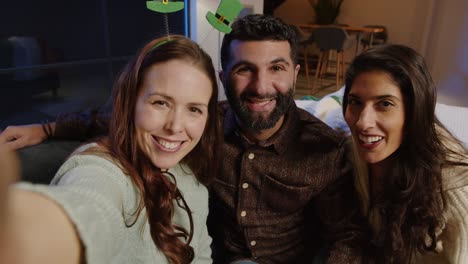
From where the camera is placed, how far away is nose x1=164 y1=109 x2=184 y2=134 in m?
0.91

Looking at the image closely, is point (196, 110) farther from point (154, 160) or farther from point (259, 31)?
point (259, 31)

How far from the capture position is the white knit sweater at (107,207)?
1.58ft

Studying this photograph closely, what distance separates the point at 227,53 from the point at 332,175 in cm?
63

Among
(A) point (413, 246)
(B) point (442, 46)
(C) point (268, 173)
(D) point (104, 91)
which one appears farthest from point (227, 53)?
(B) point (442, 46)

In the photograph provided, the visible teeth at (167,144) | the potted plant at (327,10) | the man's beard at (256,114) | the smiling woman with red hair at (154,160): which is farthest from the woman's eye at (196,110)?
the potted plant at (327,10)

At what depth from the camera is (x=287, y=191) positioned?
1291 millimetres

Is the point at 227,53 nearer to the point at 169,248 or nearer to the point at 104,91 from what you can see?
the point at 169,248

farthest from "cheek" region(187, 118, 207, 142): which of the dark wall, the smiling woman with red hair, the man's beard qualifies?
the dark wall

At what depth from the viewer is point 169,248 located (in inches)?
37.7

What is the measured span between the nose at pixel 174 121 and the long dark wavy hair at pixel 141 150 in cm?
9

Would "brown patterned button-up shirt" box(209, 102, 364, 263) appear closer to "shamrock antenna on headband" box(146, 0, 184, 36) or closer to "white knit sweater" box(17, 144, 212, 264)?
"white knit sweater" box(17, 144, 212, 264)

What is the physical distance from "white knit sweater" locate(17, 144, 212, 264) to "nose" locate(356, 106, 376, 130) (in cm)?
58

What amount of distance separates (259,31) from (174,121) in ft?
1.93

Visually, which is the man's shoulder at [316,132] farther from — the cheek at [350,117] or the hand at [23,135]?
the hand at [23,135]
